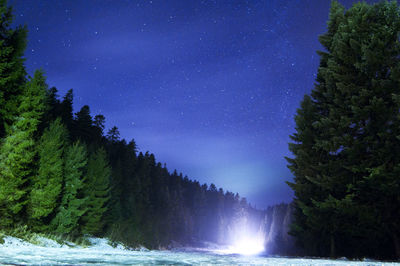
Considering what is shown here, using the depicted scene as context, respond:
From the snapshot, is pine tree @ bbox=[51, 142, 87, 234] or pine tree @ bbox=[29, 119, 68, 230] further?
pine tree @ bbox=[51, 142, 87, 234]

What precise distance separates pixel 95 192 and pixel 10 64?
64.3 feet

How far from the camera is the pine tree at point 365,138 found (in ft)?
47.0

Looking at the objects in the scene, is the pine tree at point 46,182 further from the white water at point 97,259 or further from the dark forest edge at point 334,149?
the white water at point 97,259

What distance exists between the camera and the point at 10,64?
14.7 m

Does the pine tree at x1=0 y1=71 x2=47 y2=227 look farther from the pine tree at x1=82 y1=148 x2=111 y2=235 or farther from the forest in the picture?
the pine tree at x1=82 y1=148 x2=111 y2=235

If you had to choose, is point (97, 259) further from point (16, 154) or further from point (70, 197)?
point (70, 197)

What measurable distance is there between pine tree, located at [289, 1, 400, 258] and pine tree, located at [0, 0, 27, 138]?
52.8ft

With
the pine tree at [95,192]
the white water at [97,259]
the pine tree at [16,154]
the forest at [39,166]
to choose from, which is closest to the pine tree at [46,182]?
the forest at [39,166]

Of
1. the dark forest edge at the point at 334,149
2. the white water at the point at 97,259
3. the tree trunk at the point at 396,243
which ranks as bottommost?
the white water at the point at 97,259

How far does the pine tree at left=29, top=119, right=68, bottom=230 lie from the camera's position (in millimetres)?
18656

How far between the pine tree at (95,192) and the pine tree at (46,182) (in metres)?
8.11

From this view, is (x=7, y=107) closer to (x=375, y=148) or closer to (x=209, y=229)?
(x=375, y=148)

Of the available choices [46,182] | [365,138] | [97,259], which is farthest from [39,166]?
[365,138]

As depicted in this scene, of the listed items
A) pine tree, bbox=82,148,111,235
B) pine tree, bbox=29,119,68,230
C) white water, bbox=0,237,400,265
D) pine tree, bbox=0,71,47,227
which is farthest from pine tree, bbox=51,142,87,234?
white water, bbox=0,237,400,265
